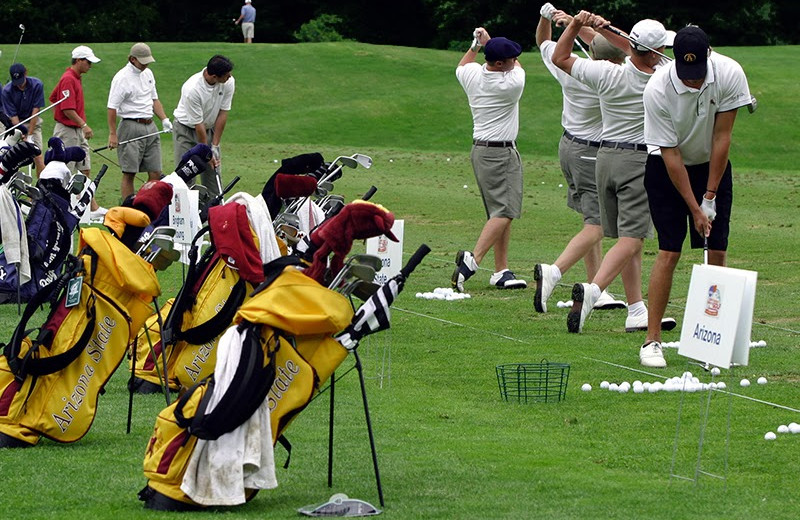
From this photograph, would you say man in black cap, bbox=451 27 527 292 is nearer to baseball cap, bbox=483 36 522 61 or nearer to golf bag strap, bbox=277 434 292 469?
baseball cap, bbox=483 36 522 61

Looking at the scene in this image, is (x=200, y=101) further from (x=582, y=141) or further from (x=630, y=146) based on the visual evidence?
(x=630, y=146)

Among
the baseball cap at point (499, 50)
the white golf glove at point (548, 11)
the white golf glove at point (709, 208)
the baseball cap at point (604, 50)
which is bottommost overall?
the white golf glove at point (709, 208)

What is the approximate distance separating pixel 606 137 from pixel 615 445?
3.92 m

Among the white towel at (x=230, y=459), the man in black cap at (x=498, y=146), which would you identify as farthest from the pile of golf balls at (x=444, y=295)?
the white towel at (x=230, y=459)

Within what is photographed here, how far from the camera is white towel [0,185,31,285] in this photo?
35.6ft

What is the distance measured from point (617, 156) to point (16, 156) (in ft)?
13.9

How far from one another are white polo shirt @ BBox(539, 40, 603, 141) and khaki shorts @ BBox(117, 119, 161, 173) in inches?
282

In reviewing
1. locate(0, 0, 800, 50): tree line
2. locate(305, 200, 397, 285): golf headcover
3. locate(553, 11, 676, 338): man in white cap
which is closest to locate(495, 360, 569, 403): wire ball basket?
locate(553, 11, 676, 338): man in white cap

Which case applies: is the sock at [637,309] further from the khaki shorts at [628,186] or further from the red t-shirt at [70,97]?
the red t-shirt at [70,97]

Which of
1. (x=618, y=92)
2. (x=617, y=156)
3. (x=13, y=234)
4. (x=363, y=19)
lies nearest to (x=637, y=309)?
(x=617, y=156)

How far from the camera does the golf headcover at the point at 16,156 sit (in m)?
10.0

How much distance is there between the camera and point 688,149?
8641 millimetres

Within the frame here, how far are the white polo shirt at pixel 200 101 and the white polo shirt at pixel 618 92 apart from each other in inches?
249

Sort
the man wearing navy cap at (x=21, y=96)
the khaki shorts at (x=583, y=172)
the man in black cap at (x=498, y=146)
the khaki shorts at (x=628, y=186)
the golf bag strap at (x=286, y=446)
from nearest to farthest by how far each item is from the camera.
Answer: the golf bag strap at (x=286, y=446) → the khaki shorts at (x=628, y=186) → the khaki shorts at (x=583, y=172) → the man in black cap at (x=498, y=146) → the man wearing navy cap at (x=21, y=96)
